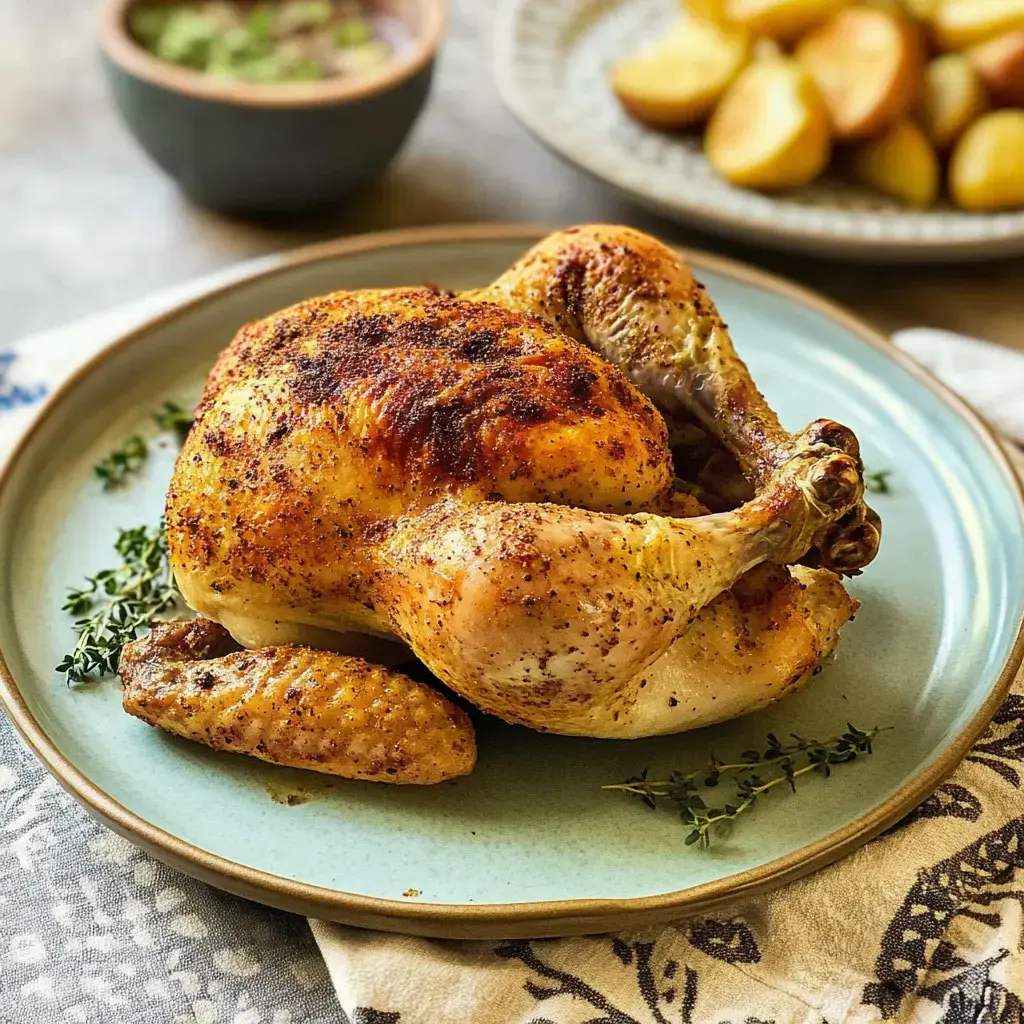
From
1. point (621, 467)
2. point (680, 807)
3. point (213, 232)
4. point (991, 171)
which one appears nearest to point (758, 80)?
point (991, 171)

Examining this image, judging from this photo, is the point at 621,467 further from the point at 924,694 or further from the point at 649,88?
the point at 649,88

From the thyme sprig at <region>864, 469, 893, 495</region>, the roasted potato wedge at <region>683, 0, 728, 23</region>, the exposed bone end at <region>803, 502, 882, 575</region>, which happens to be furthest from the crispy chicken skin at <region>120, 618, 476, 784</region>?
the roasted potato wedge at <region>683, 0, 728, 23</region>

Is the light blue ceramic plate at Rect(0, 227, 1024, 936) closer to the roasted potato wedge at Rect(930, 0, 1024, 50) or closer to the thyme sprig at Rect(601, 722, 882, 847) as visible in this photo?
the thyme sprig at Rect(601, 722, 882, 847)

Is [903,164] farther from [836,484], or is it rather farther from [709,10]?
[836,484]

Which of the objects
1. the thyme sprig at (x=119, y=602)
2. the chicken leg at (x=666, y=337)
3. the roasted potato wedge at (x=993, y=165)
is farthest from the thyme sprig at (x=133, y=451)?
the roasted potato wedge at (x=993, y=165)

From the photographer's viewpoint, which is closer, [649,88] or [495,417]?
[495,417]

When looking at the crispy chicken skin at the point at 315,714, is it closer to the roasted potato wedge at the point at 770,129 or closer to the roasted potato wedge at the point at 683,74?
the roasted potato wedge at the point at 770,129
